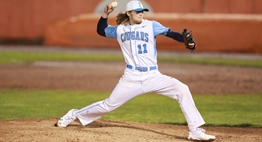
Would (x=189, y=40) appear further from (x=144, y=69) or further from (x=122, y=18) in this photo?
(x=122, y=18)

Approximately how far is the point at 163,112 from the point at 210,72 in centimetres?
638

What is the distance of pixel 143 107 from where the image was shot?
1098cm

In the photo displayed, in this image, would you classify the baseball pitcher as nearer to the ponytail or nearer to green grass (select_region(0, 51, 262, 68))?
the ponytail

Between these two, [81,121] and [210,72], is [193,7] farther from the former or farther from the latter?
[81,121]

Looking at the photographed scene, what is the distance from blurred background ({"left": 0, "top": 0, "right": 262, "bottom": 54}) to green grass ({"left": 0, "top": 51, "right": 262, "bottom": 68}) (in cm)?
141

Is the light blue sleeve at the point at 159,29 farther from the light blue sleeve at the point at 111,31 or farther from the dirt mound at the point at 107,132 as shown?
the dirt mound at the point at 107,132

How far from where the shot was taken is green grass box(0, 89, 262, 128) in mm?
9547

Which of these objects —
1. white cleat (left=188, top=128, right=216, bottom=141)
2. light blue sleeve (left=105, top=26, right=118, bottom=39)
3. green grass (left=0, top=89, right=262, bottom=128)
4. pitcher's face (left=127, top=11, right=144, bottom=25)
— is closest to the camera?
white cleat (left=188, top=128, right=216, bottom=141)

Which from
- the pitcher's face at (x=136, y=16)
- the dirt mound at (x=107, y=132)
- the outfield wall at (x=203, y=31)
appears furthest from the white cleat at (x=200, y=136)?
the outfield wall at (x=203, y=31)

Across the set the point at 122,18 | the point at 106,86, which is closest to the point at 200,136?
the point at 122,18

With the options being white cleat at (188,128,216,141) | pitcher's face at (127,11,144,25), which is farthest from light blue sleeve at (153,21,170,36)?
white cleat at (188,128,216,141)

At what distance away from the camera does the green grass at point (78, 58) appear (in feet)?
61.8

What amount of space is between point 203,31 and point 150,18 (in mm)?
2189

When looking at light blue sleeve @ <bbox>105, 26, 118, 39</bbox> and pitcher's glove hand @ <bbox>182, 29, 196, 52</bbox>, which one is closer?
pitcher's glove hand @ <bbox>182, 29, 196, 52</bbox>
